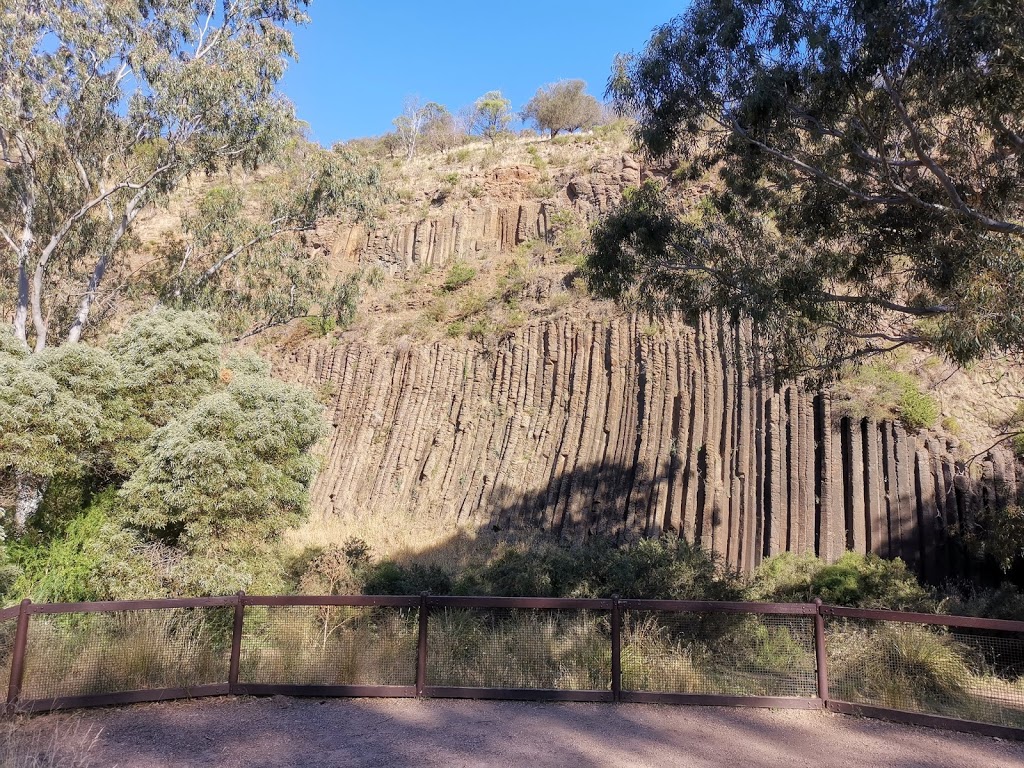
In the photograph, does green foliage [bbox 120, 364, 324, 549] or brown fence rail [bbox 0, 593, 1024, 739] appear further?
green foliage [bbox 120, 364, 324, 549]

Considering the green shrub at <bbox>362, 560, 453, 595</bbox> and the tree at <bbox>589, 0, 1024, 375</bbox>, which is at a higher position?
the tree at <bbox>589, 0, 1024, 375</bbox>

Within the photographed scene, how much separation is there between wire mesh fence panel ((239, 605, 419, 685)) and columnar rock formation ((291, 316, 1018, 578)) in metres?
9.33

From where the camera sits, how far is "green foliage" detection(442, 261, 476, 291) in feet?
99.1

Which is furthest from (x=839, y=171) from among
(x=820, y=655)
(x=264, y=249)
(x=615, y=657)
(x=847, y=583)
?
(x=264, y=249)

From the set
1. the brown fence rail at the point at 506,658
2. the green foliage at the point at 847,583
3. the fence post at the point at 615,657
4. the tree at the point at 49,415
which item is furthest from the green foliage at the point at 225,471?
the green foliage at the point at 847,583

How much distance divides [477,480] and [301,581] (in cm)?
823

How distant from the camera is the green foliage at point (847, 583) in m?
12.7

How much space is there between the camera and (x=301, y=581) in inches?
549

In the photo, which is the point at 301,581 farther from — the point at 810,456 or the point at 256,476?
the point at 810,456

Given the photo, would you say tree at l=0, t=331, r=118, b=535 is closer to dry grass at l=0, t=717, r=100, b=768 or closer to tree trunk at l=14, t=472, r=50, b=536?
tree trunk at l=14, t=472, r=50, b=536

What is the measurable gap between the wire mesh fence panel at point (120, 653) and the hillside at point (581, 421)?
35.7ft

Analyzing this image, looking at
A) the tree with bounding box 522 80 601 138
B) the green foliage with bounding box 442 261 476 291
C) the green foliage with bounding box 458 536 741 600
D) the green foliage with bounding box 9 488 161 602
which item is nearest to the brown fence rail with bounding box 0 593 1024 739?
the green foliage with bounding box 9 488 161 602

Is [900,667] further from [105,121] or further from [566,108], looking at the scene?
[566,108]

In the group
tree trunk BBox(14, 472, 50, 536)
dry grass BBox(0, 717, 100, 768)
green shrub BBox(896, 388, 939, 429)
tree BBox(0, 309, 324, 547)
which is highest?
green shrub BBox(896, 388, 939, 429)
